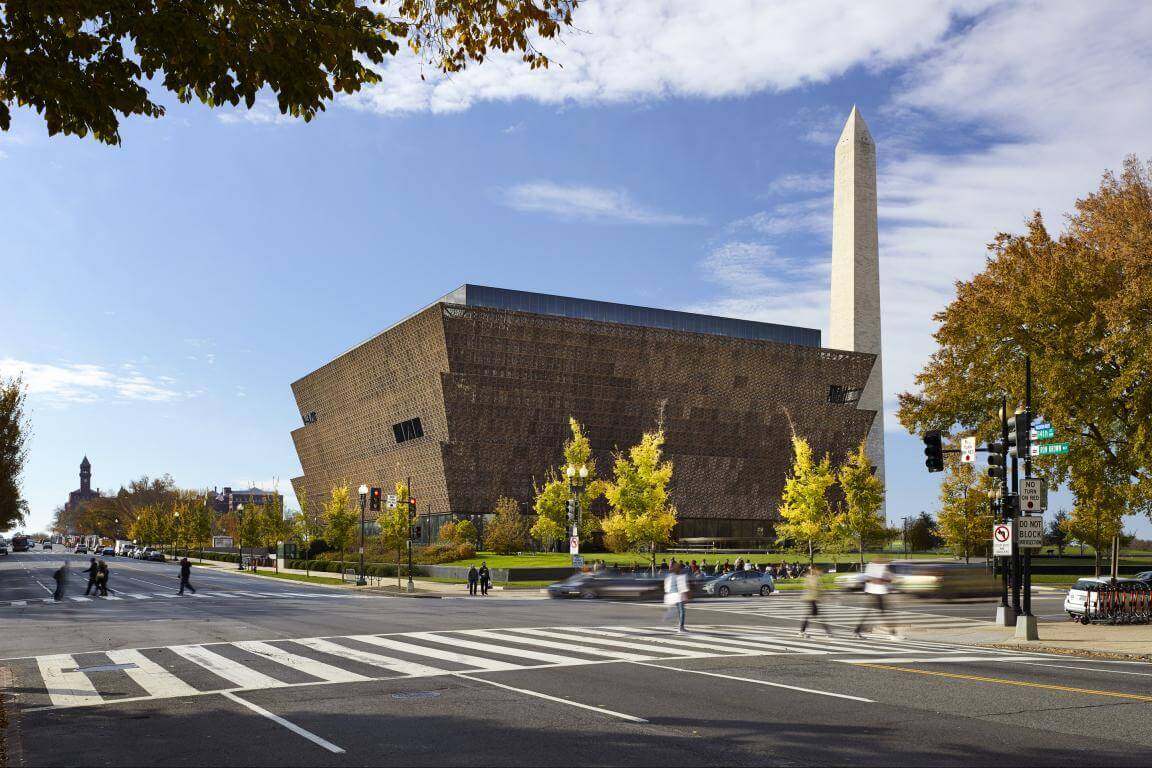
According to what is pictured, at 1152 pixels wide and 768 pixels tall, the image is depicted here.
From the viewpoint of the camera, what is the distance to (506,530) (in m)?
75.8

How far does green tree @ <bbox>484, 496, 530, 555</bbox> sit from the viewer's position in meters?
75.8

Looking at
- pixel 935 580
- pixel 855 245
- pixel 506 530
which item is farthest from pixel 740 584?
pixel 855 245

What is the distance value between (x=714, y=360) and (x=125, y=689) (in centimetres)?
8369

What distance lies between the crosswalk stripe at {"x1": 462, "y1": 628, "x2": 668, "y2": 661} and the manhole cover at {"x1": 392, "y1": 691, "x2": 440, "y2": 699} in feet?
17.4

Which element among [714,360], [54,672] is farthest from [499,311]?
[54,672]

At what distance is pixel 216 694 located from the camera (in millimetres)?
13617

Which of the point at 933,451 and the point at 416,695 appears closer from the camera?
the point at 416,695

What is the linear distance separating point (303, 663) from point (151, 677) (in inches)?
100

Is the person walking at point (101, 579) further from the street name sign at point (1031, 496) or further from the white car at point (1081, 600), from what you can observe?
the white car at point (1081, 600)

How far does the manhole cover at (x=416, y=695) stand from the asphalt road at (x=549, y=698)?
3 cm

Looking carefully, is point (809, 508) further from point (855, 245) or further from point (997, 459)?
point (855, 245)

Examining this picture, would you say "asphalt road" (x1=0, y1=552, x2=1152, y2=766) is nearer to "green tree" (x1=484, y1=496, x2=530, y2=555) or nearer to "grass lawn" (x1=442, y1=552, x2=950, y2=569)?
"grass lawn" (x1=442, y1=552, x2=950, y2=569)

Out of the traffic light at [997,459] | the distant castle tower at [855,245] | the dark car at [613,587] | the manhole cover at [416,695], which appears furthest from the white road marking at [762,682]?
the distant castle tower at [855,245]

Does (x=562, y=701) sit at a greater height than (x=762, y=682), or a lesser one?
greater
